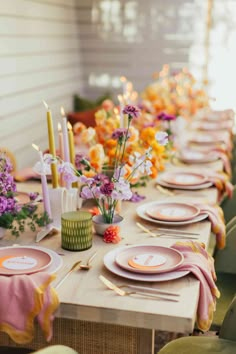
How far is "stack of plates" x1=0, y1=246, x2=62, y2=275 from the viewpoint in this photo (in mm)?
1659

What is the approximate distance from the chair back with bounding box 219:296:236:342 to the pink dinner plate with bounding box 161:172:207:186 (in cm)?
98

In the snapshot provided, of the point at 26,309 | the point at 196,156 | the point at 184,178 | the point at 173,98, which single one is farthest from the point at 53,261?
the point at 173,98

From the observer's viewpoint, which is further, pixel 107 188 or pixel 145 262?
pixel 107 188

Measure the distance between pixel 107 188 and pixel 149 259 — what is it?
11.3 inches

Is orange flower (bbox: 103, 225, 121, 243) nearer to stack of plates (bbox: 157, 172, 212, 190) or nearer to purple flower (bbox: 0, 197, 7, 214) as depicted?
purple flower (bbox: 0, 197, 7, 214)

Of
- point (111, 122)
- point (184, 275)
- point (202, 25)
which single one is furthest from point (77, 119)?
point (184, 275)

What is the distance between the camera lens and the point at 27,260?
5.72ft

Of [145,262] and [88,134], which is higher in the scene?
[88,134]

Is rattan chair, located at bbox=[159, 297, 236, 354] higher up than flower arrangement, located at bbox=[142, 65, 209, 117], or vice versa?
flower arrangement, located at bbox=[142, 65, 209, 117]

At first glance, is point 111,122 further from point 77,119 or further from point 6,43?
point 77,119

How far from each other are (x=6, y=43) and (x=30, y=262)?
8.68ft

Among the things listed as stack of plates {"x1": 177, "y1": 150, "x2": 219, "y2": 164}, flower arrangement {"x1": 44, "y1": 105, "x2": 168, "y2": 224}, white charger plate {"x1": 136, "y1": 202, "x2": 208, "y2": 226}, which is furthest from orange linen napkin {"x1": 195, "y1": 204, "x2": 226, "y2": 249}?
stack of plates {"x1": 177, "y1": 150, "x2": 219, "y2": 164}

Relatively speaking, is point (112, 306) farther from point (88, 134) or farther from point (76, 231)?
point (88, 134)

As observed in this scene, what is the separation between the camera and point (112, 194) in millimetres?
1877
